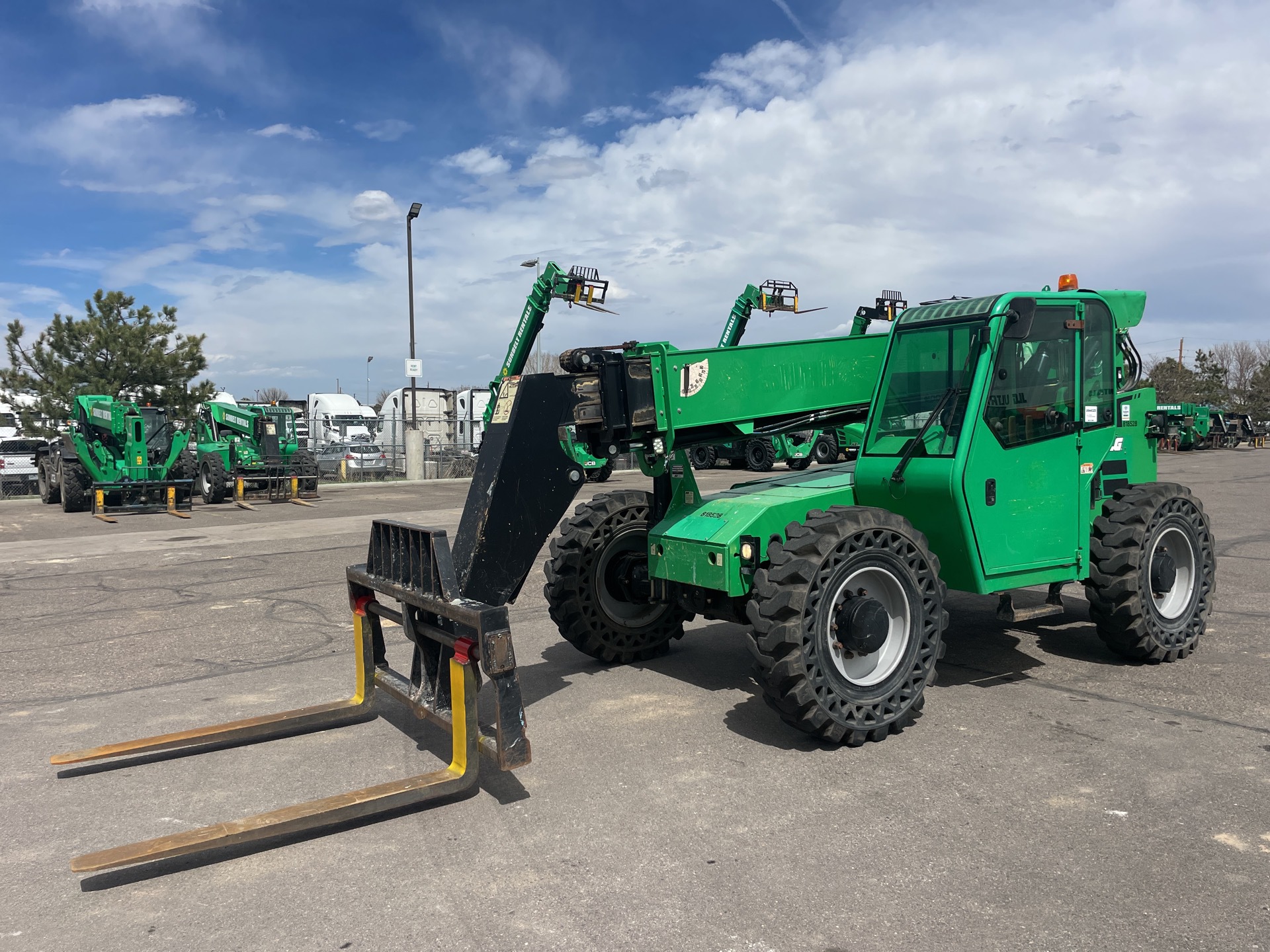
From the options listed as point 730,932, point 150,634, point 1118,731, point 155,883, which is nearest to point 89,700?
point 150,634

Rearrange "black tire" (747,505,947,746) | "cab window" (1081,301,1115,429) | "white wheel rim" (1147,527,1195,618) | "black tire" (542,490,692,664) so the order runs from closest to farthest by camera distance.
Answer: "black tire" (747,505,947,746), "cab window" (1081,301,1115,429), "black tire" (542,490,692,664), "white wheel rim" (1147,527,1195,618)

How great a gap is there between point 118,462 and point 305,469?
4.68 metres

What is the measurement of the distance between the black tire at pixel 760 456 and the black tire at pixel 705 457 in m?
1.25

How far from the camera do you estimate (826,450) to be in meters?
33.9

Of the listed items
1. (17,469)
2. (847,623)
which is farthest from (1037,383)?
(17,469)

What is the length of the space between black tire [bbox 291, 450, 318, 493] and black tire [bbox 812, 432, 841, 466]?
55.7 feet

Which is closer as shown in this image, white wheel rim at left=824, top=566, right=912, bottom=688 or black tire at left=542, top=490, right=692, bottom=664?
white wheel rim at left=824, top=566, right=912, bottom=688

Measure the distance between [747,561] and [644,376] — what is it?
1322 millimetres

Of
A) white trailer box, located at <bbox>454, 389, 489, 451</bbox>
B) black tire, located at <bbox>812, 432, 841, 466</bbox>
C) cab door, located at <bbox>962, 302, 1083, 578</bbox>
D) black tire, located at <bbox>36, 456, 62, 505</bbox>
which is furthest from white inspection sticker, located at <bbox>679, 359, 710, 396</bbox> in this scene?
white trailer box, located at <bbox>454, 389, 489, 451</bbox>

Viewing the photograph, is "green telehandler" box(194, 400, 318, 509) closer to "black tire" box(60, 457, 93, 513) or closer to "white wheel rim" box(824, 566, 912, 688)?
"black tire" box(60, 457, 93, 513)

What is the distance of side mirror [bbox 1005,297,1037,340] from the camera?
574 cm

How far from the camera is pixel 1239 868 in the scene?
148 inches

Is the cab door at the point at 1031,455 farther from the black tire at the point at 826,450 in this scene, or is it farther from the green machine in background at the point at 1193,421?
the black tire at the point at 826,450

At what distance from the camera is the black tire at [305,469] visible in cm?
2564
